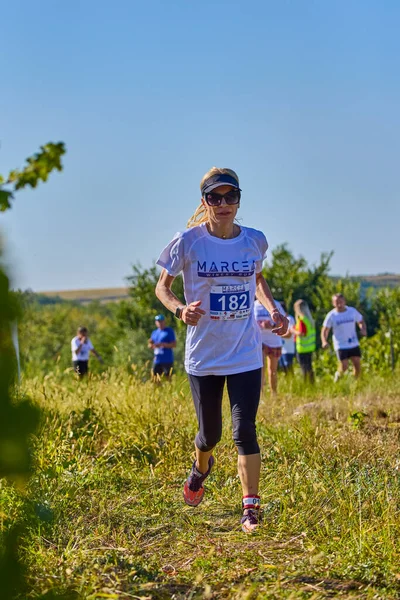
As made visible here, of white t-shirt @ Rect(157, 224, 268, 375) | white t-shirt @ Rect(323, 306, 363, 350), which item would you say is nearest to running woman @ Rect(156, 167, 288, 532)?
white t-shirt @ Rect(157, 224, 268, 375)

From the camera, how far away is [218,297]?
4.99 metres

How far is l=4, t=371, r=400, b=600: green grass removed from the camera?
3.58 m

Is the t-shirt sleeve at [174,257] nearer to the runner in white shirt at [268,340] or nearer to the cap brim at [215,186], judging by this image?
the cap brim at [215,186]

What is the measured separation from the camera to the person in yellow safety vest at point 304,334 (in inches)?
576

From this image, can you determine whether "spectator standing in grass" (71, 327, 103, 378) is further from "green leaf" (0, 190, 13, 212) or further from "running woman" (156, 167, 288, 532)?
"green leaf" (0, 190, 13, 212)

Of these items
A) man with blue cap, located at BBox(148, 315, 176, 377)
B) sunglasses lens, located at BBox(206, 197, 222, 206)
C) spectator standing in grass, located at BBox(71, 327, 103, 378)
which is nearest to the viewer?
sunglasses lens, located at BBox(206, 197, 222, 206)

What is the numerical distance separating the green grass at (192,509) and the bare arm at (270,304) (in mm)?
901

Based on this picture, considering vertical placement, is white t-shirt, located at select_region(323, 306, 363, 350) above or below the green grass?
above

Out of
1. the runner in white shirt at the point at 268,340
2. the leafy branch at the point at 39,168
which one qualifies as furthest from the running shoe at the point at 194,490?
the runner in white shirt at the point at 268,340

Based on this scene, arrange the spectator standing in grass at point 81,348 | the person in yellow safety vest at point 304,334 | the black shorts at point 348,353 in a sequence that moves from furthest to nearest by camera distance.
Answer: the spectator standing in grass at point 81,348 → the black shorts at point 348,353 → the person in yellow safety vest at point 304,334

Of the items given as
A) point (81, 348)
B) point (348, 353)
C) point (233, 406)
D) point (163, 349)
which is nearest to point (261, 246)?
point (233, 406)

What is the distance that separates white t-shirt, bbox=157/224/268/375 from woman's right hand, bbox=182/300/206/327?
262 mm

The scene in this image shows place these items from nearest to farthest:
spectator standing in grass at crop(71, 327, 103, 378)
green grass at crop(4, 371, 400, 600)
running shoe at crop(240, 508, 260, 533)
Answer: green grass at crop(4, 371, 400, 600) → running shoe at crop(240, 508, 260, 533) → spectator standing in grass at crop(71, 327, 103, 378)

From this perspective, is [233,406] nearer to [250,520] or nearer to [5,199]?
[250,520]
